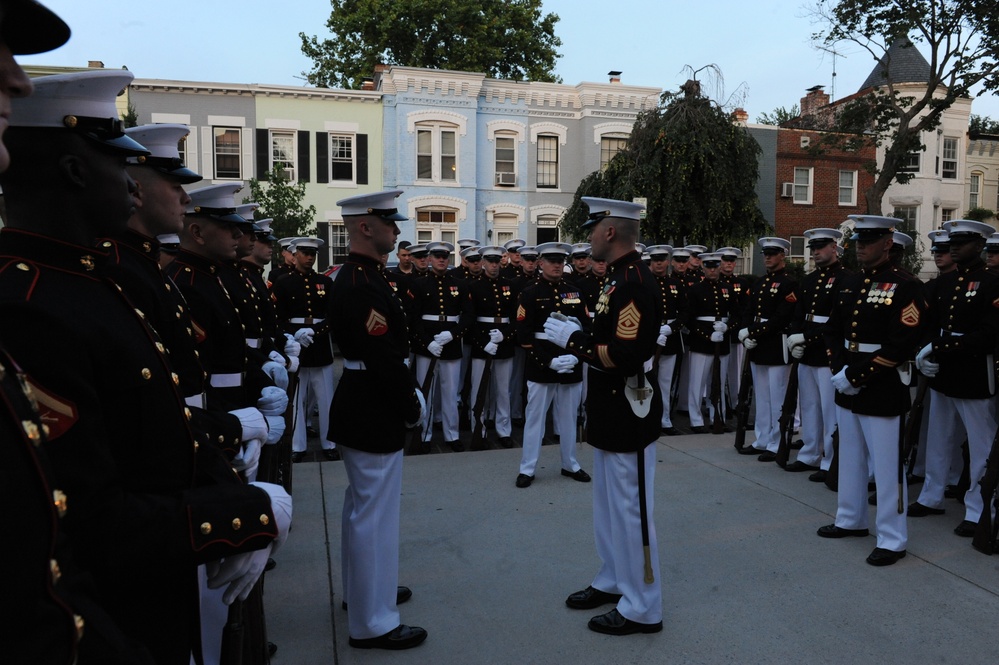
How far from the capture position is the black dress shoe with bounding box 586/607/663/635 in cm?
410

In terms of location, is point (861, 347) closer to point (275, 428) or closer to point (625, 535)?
point (625, 535)

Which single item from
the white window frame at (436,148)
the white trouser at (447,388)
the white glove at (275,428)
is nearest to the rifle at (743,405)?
the white trouser at (447,388)

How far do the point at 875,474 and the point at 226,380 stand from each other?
14.8ft

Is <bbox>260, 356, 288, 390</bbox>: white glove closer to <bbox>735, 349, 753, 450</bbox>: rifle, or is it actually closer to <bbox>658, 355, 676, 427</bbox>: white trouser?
<bbox>735, 349, 753, 450</bbox>: rifle

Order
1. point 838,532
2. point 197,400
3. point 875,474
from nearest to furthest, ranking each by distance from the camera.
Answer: point 197,400, point 875,474, point 838,532

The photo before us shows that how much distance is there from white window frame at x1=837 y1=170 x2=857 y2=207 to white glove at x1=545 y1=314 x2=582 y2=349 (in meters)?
28.5

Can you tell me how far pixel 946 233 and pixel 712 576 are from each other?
4085 millimetres

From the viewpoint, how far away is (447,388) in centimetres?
905

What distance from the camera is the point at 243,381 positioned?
14.3 ft

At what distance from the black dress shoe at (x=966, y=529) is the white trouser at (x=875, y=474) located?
30.3 inches

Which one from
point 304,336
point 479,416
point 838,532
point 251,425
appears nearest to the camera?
point 251,425

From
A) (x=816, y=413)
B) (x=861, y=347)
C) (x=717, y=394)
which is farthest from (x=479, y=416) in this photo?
(x=861, y=347)

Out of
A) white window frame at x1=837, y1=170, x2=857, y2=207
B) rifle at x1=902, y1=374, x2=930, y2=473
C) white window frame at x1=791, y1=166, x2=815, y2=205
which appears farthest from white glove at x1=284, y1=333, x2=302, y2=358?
white window frame at x1=837, y1=170, x2=857, y2=207

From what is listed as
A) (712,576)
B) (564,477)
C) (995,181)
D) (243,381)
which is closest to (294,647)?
(243,381)
